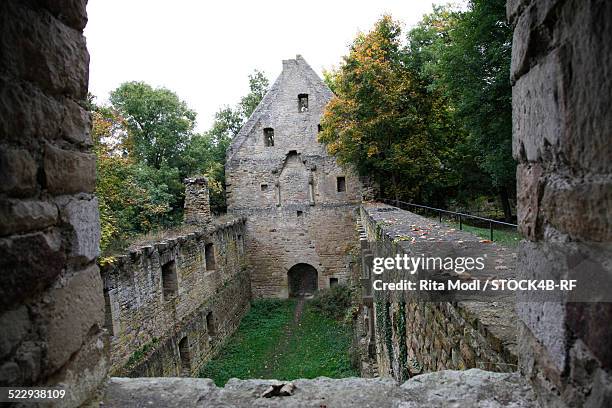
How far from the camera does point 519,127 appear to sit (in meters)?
1.73

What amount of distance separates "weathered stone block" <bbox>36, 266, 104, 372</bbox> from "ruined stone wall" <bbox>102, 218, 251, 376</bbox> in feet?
20.5

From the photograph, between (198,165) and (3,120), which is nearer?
(3,120)

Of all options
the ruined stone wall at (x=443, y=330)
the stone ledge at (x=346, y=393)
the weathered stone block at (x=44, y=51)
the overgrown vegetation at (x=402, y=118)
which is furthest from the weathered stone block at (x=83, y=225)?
the overgrown vegetation at (x=402, y=118)

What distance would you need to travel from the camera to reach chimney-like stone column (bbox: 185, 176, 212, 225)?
634 inches

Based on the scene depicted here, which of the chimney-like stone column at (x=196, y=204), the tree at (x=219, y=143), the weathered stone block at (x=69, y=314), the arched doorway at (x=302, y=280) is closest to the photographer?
the weathered stone block at (x=69, y=314)

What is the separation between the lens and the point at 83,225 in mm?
1797

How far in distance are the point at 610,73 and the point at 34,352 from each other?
6.51 ft

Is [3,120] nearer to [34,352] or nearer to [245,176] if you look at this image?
[34,352]

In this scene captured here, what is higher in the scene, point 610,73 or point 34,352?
point 610,73

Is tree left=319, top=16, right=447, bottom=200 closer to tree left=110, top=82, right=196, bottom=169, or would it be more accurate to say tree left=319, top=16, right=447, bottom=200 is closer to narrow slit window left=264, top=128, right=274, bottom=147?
narrow slit window left=264, top=128, right=274, bottom=147

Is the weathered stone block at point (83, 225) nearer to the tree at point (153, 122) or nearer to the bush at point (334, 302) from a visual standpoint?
the bush at point (334, 302)

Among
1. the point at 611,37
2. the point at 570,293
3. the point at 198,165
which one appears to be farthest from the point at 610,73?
the point at 198,165

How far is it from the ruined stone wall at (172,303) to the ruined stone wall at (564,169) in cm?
758

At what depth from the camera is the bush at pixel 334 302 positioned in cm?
1581
